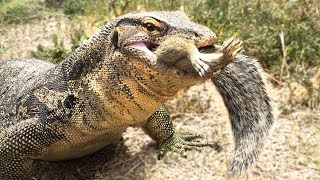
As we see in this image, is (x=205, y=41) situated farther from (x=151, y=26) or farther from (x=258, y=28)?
(x=258, y=28)

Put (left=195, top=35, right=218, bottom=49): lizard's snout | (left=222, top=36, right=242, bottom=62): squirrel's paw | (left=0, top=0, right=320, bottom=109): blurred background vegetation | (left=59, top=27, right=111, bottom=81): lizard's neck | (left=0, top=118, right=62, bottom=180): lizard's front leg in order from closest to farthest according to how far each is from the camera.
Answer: (left=222, top=36, right=242, bottom=62): squirrel's paw → (left=195, top=35, right=218, bottom=49): lizard's snout → (left=59, top=27, right=111, bottom=81): lizard's neck → (left=0, top=118, right=62, bottom=180): lizard's front leg → (left=0, top=0, right=320, bottom=109): blurred background vegetation

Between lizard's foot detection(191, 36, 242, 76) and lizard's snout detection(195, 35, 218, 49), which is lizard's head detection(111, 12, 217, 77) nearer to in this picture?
lizard's snout detection(195, 35, 218, 49)

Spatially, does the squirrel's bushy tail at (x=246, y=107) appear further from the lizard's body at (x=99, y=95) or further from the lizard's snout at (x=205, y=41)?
the lizard's snout at (x=205, y=41)

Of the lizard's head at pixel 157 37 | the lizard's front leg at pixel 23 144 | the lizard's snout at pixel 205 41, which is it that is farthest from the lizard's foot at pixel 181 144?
the lizard's snout at pixel 205 41

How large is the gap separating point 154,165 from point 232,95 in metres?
1.11

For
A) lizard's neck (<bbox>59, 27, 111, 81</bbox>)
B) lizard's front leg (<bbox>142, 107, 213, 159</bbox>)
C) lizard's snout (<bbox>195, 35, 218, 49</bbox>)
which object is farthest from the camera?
lizard's front leg (<bbox>142, 107, 213, 159</bbox>)

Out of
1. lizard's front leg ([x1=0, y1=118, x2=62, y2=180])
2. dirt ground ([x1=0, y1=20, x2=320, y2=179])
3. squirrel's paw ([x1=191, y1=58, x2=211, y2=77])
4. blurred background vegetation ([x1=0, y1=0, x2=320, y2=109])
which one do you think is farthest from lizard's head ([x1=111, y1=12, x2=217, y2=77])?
blurred background vegetation ([x1=0, y1=0, x2=320, y2=109])

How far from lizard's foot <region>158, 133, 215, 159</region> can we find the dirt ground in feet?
0.19

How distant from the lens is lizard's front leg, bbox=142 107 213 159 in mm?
4480

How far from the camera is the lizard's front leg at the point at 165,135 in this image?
4480 millimetres

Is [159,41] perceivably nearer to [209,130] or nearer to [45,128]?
[45,128]

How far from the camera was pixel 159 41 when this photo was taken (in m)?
3.09

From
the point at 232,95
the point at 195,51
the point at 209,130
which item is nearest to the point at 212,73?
the point at 195,51

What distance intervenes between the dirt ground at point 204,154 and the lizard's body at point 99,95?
0.78 ft
